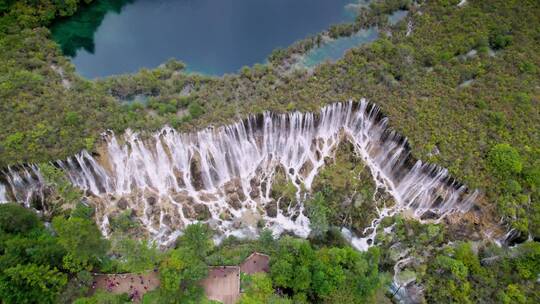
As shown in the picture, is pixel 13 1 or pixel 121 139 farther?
pixel 13 1

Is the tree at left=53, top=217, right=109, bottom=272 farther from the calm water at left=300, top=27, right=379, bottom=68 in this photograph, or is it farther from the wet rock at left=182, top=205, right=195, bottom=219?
the calm water at left=300, top=27, right=379, bottom=68

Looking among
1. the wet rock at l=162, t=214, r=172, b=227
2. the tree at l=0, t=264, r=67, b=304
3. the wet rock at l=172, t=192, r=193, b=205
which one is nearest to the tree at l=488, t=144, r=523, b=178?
the wet rock at l=172, t=192, r=193, b=205

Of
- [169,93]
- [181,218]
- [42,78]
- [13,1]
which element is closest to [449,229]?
[181,218]

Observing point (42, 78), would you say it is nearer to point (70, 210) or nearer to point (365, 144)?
point (70, 210)

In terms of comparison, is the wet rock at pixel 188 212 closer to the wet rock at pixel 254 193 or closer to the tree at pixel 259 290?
the wet rock at pixel 254 193

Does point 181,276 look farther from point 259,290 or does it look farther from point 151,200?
point 151,200

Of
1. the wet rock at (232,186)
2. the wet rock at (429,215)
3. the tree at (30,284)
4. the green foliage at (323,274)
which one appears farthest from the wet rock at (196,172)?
the wet rock at (429,215)
